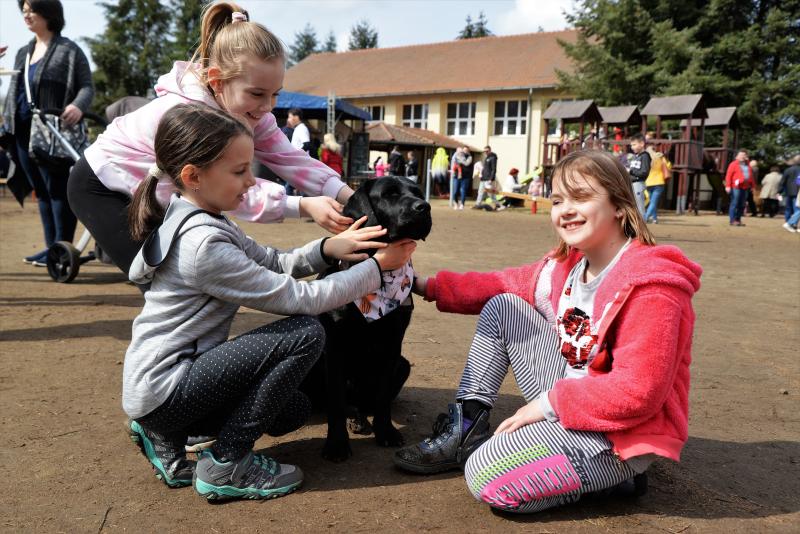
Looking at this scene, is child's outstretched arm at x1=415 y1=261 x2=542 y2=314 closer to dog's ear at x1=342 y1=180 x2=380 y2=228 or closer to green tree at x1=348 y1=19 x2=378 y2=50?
dog's ear at x1=342 y1=180 x2=380 y2=228

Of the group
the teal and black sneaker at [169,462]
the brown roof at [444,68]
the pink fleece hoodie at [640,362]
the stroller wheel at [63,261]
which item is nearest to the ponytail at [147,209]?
the teal and black sneaker at [169,462]

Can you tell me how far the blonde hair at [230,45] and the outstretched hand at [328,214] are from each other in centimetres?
64

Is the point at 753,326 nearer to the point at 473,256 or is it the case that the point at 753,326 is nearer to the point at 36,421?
the point at 473,256

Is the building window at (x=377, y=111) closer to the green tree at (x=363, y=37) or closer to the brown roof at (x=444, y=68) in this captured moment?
the brown roof at (x=444, y=68)

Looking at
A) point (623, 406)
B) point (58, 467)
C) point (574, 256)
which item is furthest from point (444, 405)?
point (58, 467)

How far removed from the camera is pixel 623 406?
7.39 ft

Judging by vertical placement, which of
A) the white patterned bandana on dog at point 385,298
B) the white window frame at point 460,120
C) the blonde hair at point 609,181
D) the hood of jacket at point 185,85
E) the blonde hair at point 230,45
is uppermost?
the white window frame at point 460,120

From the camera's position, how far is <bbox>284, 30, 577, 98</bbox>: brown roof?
37.5 metres

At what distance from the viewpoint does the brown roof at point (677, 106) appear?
73.3ft

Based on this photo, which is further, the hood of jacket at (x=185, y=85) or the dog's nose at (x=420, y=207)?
the hood of jacket at (x=185, y=85)

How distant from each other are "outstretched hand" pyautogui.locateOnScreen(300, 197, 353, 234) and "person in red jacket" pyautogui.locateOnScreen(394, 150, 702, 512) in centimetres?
76

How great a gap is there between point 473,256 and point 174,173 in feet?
24.2

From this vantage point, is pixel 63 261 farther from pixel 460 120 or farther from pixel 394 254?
pixel 460 120

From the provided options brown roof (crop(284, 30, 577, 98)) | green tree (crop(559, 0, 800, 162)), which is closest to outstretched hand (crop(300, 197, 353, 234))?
green tree (crop(559, 0, 800, 162))
